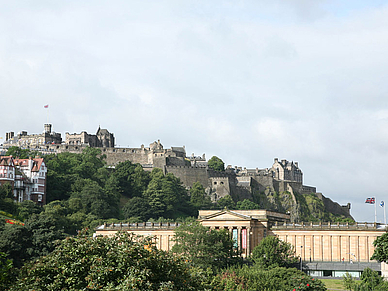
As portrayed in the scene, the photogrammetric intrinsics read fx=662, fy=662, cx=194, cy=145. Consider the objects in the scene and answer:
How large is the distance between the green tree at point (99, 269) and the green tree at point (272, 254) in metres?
53.6

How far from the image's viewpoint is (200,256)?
292ft

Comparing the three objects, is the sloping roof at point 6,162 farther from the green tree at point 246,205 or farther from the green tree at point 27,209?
the green tree at point 246,205

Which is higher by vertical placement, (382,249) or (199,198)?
(199,198)

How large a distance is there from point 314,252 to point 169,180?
7419 centimetres

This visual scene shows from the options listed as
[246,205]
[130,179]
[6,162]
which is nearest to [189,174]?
[130,179]

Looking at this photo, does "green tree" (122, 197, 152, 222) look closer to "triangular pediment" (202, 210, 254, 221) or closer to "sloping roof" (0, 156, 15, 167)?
"sloping roof" (0, 156, 15, 167)

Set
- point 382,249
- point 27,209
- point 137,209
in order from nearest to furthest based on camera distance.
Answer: point 382,249 → point 27,209 → point 137,209

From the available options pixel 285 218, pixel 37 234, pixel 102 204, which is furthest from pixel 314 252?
pixel 102 204

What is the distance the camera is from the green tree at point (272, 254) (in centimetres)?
9538

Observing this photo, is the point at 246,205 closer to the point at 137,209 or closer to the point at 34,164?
the point at 137,209

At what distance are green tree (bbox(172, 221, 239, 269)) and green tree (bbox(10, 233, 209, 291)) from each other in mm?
45019

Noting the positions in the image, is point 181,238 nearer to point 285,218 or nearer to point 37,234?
point 37,234

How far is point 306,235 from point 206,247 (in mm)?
27749

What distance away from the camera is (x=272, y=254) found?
9650cm
